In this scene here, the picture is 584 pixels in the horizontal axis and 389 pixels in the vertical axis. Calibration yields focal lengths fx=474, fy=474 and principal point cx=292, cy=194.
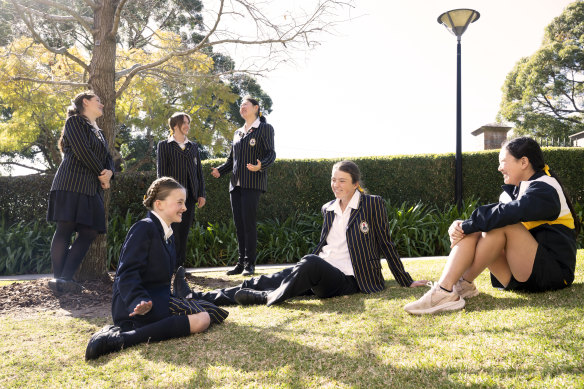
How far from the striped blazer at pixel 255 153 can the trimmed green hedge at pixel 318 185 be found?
9.93 feet

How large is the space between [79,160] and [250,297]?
217 centimetres

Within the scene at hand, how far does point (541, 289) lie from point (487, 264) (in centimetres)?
50

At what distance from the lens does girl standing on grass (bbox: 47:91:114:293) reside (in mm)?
4465

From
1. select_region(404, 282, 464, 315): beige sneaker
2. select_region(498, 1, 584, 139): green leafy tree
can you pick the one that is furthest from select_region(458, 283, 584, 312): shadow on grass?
select_region(498, 1, 584, 139): green leafy tree

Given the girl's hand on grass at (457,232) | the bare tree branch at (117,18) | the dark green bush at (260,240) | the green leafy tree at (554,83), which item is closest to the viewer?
the girl's hand on grass at (457,232)

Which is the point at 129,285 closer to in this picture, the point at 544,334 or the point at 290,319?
the point at 290,319

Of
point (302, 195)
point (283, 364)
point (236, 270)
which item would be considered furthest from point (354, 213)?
point (302, 195)

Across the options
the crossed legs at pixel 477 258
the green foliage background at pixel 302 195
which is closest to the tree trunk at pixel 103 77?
the green foliage background at pixel 302 195

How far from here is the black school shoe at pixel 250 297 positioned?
12.6 feet

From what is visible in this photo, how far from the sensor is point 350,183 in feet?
12.6

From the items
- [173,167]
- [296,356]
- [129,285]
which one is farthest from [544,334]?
[173,167]

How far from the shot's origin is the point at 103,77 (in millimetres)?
5332

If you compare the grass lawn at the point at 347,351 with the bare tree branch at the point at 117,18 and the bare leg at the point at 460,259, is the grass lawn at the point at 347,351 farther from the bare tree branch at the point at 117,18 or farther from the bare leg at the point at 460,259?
the bare tree branch at the point at 117,18

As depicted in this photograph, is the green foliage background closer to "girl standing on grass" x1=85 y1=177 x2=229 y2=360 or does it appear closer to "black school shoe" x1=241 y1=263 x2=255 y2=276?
"black school shoe" x1=241 y1=263 x2=255 y2=276
